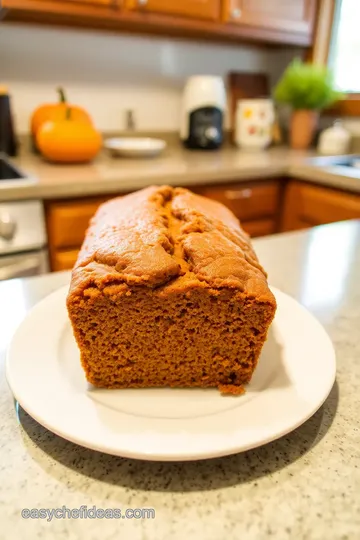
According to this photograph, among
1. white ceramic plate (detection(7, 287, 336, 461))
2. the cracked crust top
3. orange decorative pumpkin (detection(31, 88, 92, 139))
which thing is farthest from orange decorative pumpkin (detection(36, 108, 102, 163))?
white ceramic plate (detection(7, 287, 336, 461))

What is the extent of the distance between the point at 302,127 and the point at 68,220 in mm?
1607

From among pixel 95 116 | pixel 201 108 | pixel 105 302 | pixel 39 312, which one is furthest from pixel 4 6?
pixel 105 302

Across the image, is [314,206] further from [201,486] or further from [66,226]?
[201,486]

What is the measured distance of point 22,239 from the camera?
136 cm

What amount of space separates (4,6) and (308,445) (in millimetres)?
1717

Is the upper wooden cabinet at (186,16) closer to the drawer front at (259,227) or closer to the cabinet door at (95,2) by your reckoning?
the cabinet door at (95,2)

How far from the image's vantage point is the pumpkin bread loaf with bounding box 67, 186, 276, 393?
1.61 ft

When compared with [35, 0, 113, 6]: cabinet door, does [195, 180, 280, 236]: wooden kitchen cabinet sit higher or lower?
lower

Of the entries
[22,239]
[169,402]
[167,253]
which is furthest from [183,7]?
[169,402]

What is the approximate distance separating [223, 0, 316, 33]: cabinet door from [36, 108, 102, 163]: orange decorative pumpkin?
2.87ft

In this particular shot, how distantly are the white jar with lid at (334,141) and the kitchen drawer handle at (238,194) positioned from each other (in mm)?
724

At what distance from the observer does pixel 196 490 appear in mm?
390

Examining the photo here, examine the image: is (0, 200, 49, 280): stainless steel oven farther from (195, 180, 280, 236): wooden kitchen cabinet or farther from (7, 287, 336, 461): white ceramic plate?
(7, 287, 336, 461): white ceramic plate

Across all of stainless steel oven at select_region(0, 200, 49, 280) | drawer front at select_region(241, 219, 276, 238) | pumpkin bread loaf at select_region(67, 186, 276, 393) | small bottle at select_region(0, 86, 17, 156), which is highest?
small bottle at select_region(0, 86, 17, 156)
